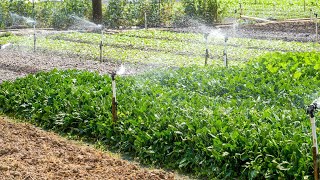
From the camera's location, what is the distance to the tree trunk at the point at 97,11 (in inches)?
1051

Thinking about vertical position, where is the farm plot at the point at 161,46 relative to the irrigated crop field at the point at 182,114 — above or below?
above

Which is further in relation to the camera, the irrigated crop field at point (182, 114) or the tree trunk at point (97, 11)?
the tree trunk at point (97, 11)

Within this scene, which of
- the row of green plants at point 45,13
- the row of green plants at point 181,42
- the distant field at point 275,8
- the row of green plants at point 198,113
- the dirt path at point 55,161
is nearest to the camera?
the row of green plants at point 198,113

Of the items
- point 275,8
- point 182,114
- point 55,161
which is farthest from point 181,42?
point 55,161

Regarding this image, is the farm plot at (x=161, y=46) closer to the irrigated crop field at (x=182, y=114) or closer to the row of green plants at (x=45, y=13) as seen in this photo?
the irrigated crop field at (x=182, y=114)

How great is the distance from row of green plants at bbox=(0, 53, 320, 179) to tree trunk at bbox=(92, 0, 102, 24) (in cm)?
1388

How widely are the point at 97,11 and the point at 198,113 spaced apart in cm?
1790

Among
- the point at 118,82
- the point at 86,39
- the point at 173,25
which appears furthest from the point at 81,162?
the point at 173,25

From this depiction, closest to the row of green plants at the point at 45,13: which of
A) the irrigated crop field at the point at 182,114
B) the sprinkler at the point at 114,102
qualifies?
the irrigated crop field at the point at 182,114

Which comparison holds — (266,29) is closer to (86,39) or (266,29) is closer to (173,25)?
(173,25)

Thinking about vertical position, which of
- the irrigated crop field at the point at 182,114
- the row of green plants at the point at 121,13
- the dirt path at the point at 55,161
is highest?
the row of green plants at the point at 121,13

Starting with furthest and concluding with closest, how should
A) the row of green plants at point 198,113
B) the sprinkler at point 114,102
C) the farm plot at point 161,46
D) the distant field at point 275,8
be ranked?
the distant field at point 275,8 → the farm plot at point 161,46 → the sprinkler at point 114,102 → the row of green plants at point 198,113

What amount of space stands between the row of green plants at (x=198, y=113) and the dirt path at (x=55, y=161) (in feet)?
1.53

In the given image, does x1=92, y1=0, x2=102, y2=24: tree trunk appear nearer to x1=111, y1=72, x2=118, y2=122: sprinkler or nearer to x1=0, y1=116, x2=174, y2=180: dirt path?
x1=0, y1=116, x2=174, y2=180: dirt path
